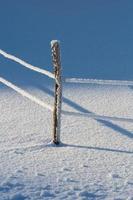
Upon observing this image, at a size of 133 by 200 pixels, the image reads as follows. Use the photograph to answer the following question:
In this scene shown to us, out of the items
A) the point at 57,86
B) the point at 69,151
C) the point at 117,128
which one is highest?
the point at 57,86

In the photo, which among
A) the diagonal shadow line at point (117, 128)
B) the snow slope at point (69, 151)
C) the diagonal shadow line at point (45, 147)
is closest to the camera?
the snow slope at point (69, 151)

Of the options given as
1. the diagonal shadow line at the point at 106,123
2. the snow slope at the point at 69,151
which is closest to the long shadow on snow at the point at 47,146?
the snow slope at the point at 69,151

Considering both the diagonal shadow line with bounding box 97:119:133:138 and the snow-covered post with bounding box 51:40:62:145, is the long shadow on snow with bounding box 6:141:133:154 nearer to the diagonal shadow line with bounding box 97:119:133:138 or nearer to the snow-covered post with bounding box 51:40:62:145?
the snow-covered post with bounding box 51:40:62:145

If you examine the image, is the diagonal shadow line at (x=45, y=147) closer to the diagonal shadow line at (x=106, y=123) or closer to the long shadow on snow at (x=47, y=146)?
the long shadow on snow at (x=47, y=146)

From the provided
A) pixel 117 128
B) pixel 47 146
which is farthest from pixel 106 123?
pixel 47 146

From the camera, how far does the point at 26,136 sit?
18.0ft

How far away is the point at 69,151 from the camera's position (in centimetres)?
496

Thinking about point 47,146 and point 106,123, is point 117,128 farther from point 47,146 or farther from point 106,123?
point 47,146

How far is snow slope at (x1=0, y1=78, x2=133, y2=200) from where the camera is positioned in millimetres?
4074

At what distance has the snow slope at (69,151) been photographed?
4.07 metres

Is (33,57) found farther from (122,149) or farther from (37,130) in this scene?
(122,149)

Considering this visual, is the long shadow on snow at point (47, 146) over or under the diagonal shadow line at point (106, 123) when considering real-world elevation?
under

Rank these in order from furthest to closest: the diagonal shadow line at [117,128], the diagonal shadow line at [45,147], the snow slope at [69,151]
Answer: the diagonal shadow line at [117,128], the diagonal shadow line at [45,147], the snow slope at [69,151]

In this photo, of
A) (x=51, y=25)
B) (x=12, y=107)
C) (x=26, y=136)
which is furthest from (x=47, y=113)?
(x=51, y=25)
